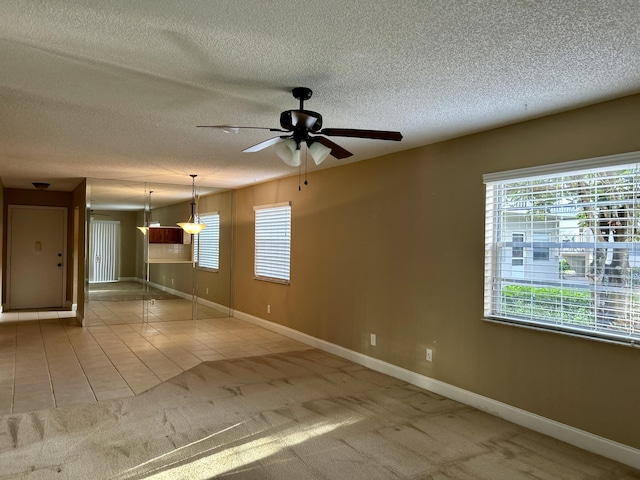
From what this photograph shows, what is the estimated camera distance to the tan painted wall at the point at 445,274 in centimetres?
310

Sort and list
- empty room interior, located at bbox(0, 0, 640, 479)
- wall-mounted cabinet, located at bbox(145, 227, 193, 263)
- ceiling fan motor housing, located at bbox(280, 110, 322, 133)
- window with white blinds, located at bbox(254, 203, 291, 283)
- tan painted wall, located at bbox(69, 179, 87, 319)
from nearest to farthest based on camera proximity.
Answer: empty room interior, located at bbox(0, 0, 640, 479)
ceiling fan motor housing, located at bbox(280, 110, 322, 133)
window with white blinds, located at bbox(254, 203, 291, 283)
tan painted wall, located at bbox(69, 179, 87, 319)
wall-mounted cabinet, located at bbox(145, 227, 193, 263)

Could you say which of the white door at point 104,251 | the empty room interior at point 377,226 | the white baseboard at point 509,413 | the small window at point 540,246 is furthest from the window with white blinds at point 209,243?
the small window at point 540,246

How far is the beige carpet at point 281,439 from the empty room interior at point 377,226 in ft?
0.07

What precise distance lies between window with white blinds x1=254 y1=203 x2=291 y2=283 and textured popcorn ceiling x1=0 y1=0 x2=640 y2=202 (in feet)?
8.96

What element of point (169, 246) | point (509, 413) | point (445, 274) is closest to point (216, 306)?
Result: point (169, 246)

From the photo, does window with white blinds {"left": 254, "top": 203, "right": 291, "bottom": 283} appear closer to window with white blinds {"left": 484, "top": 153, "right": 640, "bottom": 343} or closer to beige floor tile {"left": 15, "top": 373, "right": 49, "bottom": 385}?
beige floor tile {"left": 15, "top": 373, "right": 49, "bottom": 385}

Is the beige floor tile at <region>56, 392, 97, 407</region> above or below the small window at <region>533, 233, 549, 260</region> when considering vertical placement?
below

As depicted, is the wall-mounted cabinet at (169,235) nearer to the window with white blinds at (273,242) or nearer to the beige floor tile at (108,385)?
the window with white blinds at (273,242)

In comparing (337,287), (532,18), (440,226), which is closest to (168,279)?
(337,287)

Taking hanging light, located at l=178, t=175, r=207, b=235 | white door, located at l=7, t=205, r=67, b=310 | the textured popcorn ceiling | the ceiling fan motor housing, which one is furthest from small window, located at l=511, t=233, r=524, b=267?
white door, located at l=7, t=205, r=67, b=310

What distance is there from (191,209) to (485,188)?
5375 millimetres

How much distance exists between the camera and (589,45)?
2238mm

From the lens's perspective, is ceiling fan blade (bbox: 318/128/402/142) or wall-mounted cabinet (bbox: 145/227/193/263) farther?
wall-mounted cabinet (bbox: 145/227/193/263)

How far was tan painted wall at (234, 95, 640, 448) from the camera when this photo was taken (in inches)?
122
